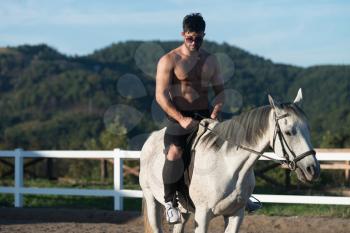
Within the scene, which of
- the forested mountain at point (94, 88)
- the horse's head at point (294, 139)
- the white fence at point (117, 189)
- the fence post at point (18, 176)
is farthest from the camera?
the forested mountain at point (94, 88)

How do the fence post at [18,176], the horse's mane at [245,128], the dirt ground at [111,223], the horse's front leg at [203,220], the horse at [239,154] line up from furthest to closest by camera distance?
the fence post at [18,176]
the dirt ground at [111,223]
the horse's front leg at [203,220]
the horse's mane at [245,128]
the horse at [239,154]

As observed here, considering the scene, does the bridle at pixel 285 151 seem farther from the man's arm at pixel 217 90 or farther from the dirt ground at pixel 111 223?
the dirt ground at pixel 111 223

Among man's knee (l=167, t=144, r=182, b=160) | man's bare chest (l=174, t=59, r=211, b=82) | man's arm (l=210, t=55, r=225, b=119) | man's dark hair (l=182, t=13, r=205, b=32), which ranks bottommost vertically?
man's knee (l=167, t=144, r=182, b=160)

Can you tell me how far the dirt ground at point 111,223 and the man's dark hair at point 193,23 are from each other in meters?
4.87

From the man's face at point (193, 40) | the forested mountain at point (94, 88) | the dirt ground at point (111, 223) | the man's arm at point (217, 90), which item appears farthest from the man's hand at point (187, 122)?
the forested mountain at point (94, 88)

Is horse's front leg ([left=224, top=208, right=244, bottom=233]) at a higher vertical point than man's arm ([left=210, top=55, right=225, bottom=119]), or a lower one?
lower

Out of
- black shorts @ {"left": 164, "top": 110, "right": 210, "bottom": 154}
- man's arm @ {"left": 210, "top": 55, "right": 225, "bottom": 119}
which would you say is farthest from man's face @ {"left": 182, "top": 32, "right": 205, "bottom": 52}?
black shorts @ {"left": 164, "top": 110, "right": 210, "bottom": 154}

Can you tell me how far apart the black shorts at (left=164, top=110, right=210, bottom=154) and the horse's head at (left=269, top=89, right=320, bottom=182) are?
1.00 m

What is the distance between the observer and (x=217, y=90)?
6.49 m

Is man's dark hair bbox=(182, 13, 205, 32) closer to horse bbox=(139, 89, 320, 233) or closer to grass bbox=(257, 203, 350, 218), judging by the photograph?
horse bbox=(139, 89, 320, 233)

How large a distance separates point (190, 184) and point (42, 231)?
193 inches

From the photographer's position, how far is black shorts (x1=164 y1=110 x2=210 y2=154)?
6184mm

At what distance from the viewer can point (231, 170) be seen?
19.0 feet

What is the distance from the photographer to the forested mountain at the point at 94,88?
231ft
